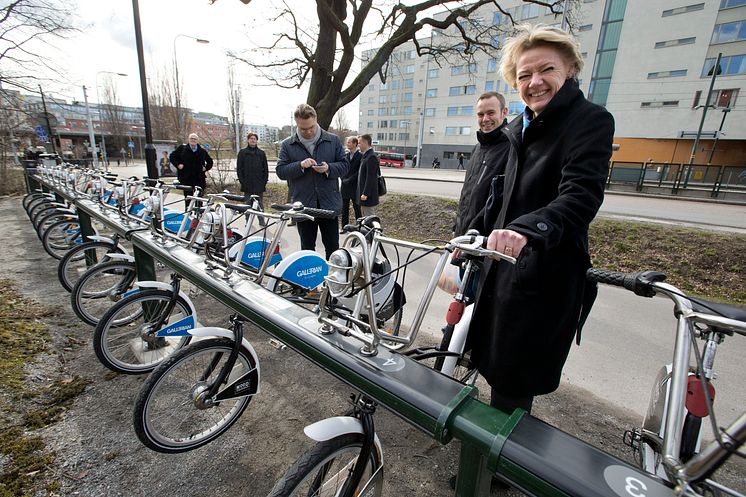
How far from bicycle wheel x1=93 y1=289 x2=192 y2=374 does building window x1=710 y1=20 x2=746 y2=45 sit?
A: 133 feet

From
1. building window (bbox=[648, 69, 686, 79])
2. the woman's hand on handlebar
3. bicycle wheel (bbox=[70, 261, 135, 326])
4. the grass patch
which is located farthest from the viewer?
building window (bbox=[648, 69, 686, 79])

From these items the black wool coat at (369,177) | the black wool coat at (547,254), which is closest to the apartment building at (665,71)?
the black wool coat at (369,177)

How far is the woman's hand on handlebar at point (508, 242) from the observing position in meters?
1.08

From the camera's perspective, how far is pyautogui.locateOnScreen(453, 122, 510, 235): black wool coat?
2.28m

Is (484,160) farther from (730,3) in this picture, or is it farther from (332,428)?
(730,3)

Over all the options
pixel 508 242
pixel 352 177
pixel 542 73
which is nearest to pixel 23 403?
pixel 508 242

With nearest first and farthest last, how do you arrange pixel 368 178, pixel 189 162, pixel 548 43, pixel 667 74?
pixel 548 43 < pixel 368 178 < pixel 189 162 < pixel 667 74

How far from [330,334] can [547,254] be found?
907 mm

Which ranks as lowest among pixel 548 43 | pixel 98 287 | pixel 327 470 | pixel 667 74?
pixel 98 287

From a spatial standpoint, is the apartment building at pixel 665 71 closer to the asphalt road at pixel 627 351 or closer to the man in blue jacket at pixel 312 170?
the asphalt road at pixel 627 351

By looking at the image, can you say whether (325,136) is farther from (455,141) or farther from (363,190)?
(455,141)

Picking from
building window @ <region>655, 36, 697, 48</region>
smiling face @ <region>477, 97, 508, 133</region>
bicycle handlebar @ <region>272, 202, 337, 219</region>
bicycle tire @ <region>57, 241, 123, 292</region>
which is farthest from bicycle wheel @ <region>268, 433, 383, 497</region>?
building window @ <region>655, 36, 697, 48</region>

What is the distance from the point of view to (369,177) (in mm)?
6352

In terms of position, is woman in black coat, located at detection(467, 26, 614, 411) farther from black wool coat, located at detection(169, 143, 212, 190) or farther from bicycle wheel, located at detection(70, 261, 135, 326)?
black wool coat, located at detection(169, 143, 212, 190)
